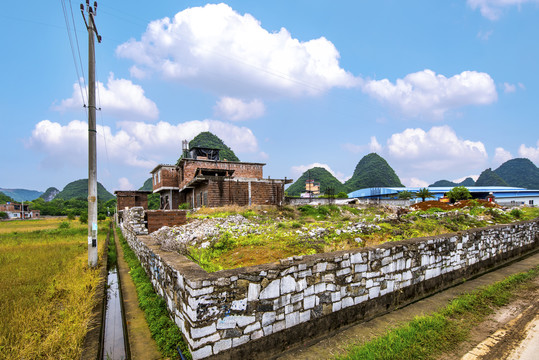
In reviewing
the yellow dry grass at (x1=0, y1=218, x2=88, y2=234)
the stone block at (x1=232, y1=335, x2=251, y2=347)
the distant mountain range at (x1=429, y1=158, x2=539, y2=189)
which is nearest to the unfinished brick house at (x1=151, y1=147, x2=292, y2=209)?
the yellow dry grass at (x1=0, y1=218, x2=88, y2=234)

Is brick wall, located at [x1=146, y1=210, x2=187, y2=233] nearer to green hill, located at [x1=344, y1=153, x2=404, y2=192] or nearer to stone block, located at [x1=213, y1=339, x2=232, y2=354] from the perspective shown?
stone block, located at [x1=213, y1=339, x2=232, y2=354]

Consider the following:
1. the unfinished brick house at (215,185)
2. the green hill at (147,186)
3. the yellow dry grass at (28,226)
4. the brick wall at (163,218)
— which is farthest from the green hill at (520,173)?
the yellow dry grass at (28,226)

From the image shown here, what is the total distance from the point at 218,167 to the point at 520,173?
172 metres

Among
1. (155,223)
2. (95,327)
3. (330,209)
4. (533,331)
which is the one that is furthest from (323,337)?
(330,209)

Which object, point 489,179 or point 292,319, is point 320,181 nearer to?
point 489,179

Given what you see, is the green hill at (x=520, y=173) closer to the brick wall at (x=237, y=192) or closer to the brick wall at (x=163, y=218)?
the brick wall at (x=237, y=192)

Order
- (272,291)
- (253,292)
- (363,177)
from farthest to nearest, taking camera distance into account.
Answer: (363,177)
(272,291)
(253,292)

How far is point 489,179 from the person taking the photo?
108 m

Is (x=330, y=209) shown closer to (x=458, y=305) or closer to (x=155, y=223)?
(x=155, y=223)

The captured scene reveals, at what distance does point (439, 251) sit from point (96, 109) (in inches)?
Answer: 408

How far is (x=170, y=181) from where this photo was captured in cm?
3191

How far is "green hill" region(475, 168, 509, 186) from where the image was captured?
105312 millimetres


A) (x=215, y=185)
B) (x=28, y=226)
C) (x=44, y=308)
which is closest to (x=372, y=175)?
(x=215, y=185)

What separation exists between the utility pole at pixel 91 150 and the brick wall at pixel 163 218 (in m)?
2.40
